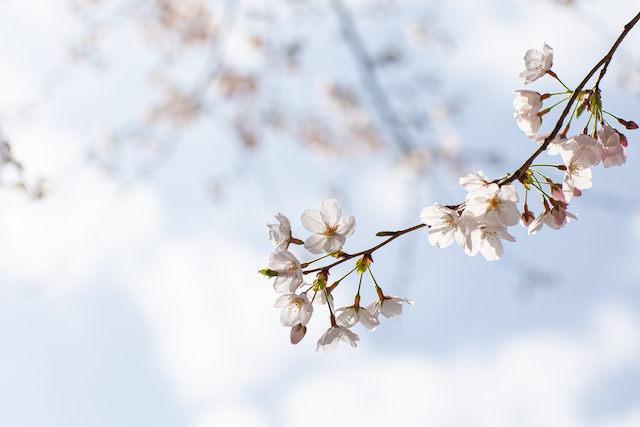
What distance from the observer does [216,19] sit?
23.5 feet

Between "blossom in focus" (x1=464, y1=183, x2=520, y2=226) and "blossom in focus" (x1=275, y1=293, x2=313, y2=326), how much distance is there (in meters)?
0.47

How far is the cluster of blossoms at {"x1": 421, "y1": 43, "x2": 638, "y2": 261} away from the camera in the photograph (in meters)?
1.03

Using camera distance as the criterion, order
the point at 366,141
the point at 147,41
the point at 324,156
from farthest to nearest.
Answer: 1. the point at 324,156
2. the point at 366,141
3. the point at 147,41

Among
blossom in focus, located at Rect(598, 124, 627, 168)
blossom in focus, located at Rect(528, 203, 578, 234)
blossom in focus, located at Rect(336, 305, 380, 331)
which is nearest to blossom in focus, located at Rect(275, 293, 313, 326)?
blossom in focus, located at Rect(336, 305, 380, 331)

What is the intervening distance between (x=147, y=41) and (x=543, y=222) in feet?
26.7

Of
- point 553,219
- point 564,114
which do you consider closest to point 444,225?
point 553,219

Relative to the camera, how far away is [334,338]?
118 cm

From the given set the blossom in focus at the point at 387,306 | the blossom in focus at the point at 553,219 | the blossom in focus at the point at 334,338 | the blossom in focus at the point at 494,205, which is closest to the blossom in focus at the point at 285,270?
the blossom in focus at the point at 334,338

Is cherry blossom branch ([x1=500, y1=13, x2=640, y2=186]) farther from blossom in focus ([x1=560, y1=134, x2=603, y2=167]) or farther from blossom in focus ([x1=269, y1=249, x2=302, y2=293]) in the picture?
blossom in focus ([x1=269, y1=249, x2=302, y2=293])

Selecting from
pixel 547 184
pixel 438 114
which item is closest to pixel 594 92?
pixel 547 184

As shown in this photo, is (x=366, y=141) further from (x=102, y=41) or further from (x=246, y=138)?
(x=102, y=41)

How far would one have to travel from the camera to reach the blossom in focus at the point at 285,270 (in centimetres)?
106

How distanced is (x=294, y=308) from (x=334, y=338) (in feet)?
0.47

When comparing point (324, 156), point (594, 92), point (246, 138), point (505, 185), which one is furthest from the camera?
point (324, 156)
